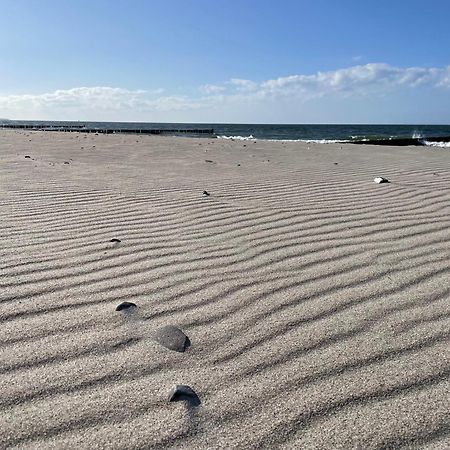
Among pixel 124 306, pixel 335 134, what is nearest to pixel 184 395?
pixel 124 306

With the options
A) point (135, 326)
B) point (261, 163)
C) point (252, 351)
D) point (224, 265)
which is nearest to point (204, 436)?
point (252, 351)

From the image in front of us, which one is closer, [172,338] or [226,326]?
[172,338]

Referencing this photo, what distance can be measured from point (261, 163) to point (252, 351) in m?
7.14

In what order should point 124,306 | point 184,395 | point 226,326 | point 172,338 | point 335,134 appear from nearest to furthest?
point 184,395
point 172,338
point 226,326
point 124,306
point 335,134

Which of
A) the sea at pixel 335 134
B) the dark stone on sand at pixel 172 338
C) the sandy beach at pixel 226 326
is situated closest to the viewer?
the sandy beach at pixel 226 326

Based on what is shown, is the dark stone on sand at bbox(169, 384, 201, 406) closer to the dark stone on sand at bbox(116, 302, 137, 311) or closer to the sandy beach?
the sandy beach

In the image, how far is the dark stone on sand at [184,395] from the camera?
1.54 m

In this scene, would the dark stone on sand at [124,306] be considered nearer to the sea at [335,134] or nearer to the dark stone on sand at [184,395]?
the dark stone on sand at [184,395]

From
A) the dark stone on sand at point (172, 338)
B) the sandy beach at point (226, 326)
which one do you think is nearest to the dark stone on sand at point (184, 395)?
the sandy beach at point (226, 326)

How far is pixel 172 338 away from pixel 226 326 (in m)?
0.25

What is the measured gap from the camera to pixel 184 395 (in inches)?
61.4

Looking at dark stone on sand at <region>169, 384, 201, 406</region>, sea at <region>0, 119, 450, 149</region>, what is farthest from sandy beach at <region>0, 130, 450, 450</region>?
sea at <region>0, 119, 450, 149</region>

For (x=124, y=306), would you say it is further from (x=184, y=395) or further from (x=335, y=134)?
(x=335, y=134)

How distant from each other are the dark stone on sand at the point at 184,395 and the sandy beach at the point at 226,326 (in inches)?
0.8
